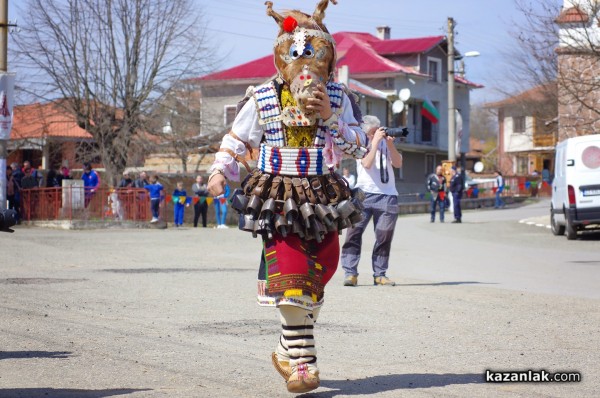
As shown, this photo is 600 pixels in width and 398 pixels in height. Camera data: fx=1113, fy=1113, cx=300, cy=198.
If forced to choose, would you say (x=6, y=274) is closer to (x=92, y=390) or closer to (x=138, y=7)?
(x=92, y=390)

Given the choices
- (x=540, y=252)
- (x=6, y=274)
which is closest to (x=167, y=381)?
(x=6, y=274)

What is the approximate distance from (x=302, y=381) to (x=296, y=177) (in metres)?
1.24

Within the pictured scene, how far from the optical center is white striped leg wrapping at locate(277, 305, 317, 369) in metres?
6.33

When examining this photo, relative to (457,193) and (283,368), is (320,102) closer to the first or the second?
(283,368)

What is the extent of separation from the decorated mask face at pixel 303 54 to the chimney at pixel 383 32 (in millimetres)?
72667

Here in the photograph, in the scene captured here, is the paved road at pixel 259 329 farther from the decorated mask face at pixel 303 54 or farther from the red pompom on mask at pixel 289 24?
the red pompom on mask at pixel 289 24

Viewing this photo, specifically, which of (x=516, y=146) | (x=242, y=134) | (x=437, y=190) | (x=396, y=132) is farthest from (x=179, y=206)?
(x=516, y=146)

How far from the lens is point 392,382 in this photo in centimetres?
659

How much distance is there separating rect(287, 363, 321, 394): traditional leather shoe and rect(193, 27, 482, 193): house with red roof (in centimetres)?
5435

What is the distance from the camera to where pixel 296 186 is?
654 centimetres

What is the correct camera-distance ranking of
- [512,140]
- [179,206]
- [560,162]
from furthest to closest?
[512,140]
[179,206]
[560,162]

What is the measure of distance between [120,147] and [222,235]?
14.9m

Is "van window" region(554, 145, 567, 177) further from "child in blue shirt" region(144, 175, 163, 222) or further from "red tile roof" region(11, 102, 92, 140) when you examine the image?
"red tile roof" region(11, 102, 92, 140)

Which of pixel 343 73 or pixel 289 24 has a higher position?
pixel 343 73
